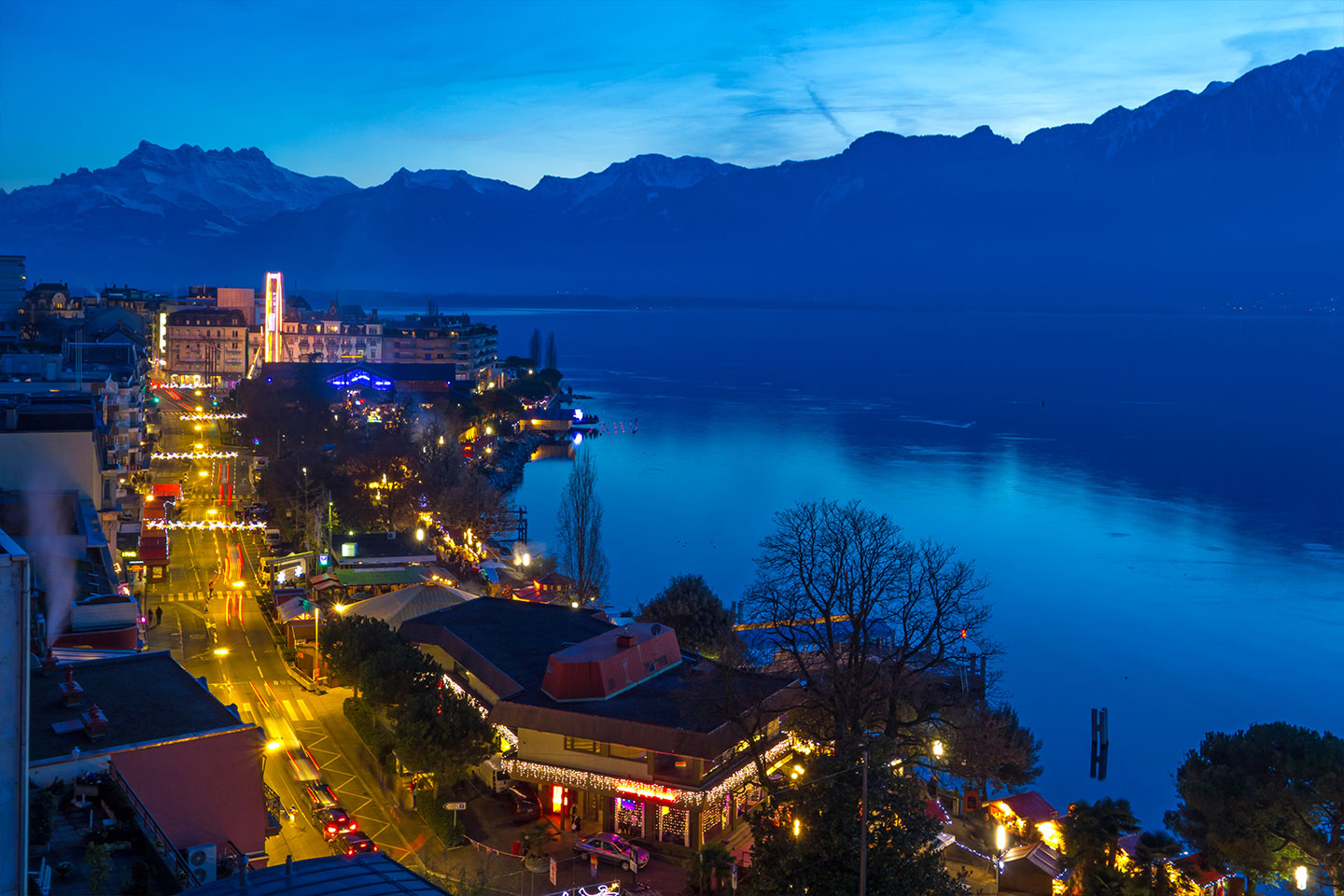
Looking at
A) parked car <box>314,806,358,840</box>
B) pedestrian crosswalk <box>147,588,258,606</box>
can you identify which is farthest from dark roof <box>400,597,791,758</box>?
pedestrian crosswalk <box>147,588,258,606</box>

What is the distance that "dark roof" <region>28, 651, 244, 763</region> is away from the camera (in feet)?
27.6

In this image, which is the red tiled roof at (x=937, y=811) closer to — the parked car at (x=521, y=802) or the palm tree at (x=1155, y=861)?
the palm tree at (x=1155, y=861)

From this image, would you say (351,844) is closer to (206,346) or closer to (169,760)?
(169,760)

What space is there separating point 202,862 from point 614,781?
238 inches

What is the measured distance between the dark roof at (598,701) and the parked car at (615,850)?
1.21 m

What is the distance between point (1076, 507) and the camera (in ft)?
141

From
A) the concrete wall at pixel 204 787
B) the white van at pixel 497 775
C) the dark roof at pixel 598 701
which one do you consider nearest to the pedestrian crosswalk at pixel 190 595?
the dark roof at pixel 598 701

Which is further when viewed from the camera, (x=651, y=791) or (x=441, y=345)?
(x=441, y=345)

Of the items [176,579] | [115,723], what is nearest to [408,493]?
[176,579]

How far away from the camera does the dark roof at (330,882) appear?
575cm

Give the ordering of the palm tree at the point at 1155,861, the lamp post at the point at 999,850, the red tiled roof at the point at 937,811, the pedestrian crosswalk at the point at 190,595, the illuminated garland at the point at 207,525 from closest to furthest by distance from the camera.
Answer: the palm tree at the point at 1155,861 → the lamp post at the point at 999,850 → the red tiled roof at the point at 937,811 → the pedestrian crosswalk at the point at 190,595 → the illuminated garland at the point at 207,525

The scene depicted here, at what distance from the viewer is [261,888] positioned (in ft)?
18.9

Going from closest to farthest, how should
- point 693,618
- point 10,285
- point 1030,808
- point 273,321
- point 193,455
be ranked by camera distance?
point 1030,808 → point 693,618 → point 193,455 → point 10,285 → point 273,321

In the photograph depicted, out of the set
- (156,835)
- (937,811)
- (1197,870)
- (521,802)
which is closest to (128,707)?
(156,835)
